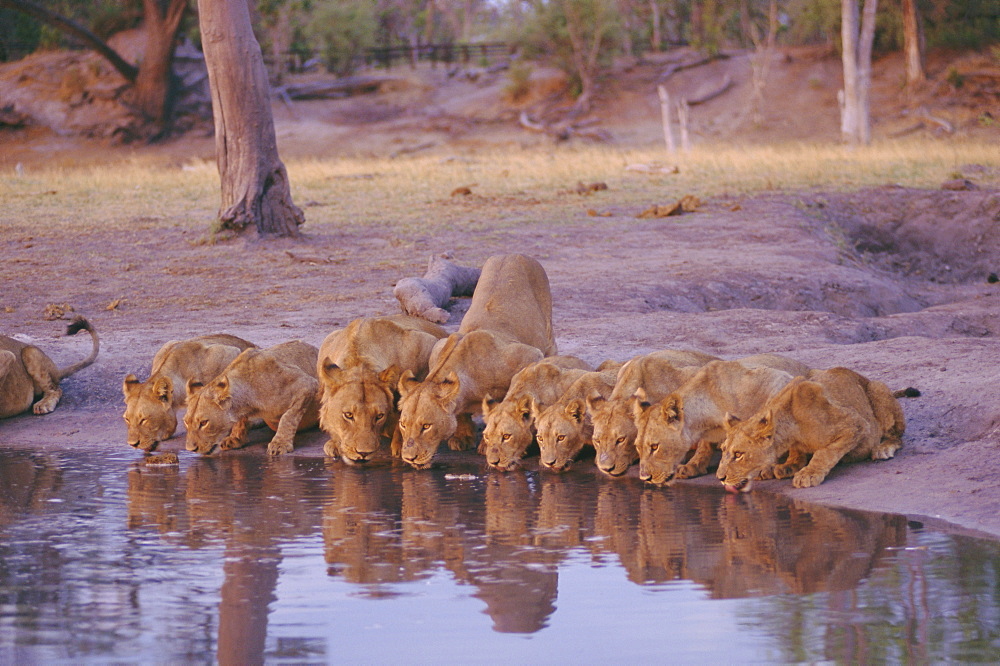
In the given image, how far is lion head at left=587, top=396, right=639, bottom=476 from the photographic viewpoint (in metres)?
6.41

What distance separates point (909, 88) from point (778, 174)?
737 inches

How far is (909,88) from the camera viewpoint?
37656 mm

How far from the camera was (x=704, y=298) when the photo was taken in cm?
1217

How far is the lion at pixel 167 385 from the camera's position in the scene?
24.4 feet

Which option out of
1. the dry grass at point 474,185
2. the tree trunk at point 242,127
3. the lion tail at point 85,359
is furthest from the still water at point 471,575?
the dry grass at point 474,185

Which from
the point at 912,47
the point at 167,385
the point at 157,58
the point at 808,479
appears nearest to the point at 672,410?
the point at 808,479

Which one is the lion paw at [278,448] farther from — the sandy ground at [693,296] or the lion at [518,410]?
the lion at [518,410]

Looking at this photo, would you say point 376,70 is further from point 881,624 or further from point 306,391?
point 881,624

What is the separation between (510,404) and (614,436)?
2.30 ft

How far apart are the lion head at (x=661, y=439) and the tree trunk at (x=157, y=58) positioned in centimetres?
2992

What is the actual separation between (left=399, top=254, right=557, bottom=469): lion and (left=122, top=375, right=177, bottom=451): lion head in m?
1.54

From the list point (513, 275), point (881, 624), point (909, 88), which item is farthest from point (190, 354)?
point (909, 88)

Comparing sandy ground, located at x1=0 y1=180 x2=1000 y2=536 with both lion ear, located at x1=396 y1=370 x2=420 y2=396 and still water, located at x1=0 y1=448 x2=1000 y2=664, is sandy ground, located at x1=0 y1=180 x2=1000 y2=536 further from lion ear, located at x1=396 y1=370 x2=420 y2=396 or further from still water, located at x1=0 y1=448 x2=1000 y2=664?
lion ear, located at x1=396 y1=370 x2=420 y2=396

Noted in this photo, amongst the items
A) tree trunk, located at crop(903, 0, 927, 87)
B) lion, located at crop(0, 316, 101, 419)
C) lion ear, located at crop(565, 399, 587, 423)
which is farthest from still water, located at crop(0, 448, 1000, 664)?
tree trunk, located at crop(903, 0, 927, 87)
